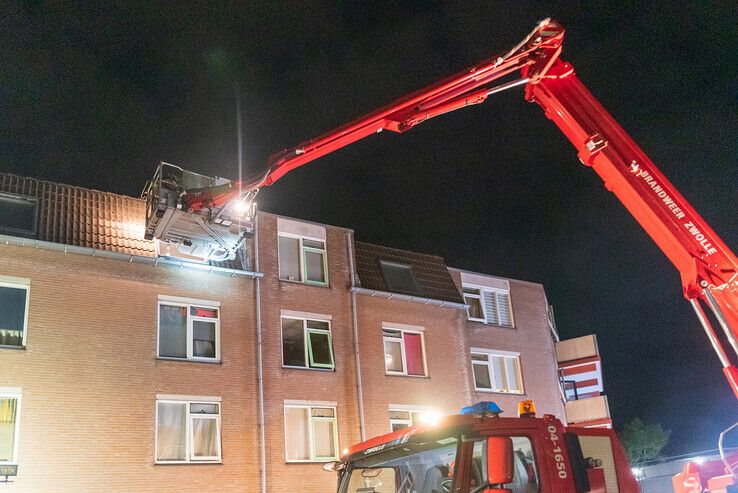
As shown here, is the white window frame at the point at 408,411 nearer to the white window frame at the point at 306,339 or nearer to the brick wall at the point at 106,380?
the white window frame at the point at 306,339

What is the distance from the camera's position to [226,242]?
14570 millimetres

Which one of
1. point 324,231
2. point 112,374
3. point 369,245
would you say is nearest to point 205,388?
point 112,374

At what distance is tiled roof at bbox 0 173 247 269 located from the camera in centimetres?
1597

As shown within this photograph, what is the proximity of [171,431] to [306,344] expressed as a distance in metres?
4.30

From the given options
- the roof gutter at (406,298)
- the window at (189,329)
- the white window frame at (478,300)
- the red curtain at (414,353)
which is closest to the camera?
the window at (189,329)

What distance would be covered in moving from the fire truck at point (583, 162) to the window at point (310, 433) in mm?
5349

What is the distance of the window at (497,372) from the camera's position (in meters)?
22.6

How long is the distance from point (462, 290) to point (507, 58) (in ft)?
43.7

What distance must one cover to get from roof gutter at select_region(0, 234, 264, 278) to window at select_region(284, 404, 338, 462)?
370 centimetres

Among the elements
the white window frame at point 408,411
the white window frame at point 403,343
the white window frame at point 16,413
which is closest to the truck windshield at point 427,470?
the white window frame at point 16,413

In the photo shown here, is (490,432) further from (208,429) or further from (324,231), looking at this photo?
(324,231)

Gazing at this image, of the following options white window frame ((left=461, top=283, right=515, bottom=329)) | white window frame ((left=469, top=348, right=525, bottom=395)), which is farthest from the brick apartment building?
white window frame ((left=461, top=283, right=515, bottom=329))

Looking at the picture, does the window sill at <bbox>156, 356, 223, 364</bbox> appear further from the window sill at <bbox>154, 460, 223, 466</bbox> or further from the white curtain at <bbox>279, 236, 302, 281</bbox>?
the white curtain at <bbox>279, 236, 302, 281</bbox>

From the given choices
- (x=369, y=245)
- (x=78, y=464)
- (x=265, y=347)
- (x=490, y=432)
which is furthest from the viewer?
(x=369, y=245)
